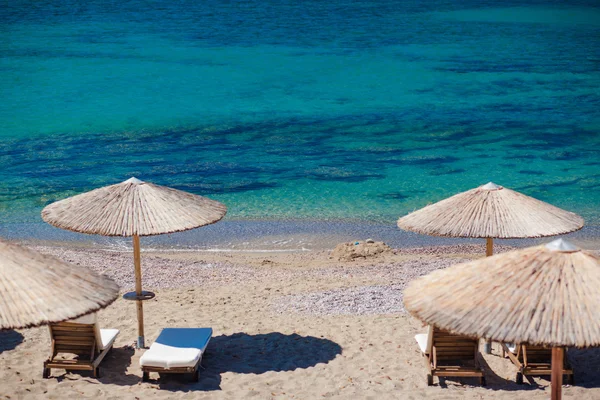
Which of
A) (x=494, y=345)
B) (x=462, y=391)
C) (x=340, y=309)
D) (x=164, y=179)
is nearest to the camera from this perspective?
(x=462, y=391)

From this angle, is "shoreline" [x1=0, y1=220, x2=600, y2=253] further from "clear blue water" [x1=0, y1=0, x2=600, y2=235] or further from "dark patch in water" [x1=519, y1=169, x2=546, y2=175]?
"dark patch in water" [x1=519, y1=169, x2=546, y2=175]

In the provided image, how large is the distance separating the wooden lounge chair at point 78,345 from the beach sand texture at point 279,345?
5.8 inches

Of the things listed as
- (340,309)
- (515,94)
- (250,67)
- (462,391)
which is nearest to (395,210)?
(340,309)

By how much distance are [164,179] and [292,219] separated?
5.51 m

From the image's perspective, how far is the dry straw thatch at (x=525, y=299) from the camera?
5.49 metres

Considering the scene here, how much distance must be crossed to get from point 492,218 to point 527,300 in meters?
3.08

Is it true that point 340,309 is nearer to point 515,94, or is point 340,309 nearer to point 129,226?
point 129,226

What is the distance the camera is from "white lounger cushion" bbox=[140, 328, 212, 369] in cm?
794

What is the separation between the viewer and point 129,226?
8391 millimetres

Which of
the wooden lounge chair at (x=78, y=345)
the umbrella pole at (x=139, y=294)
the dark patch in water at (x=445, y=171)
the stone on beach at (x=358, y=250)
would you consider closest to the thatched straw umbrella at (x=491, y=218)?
the umbrella pole at (x=139, y=294)

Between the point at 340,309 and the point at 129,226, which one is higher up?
the point at 129,226

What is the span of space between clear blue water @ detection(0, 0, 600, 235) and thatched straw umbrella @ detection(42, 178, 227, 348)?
9380mm

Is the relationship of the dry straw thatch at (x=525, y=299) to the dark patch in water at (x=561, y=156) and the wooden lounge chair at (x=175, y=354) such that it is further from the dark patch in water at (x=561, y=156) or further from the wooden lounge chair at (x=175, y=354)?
the dark patch in water at (x=561, y=156)

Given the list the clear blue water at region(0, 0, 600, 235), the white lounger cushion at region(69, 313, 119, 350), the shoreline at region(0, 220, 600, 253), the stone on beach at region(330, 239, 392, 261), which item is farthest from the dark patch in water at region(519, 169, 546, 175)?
the white lounger cushion at region(69, 313, 119, 350)
